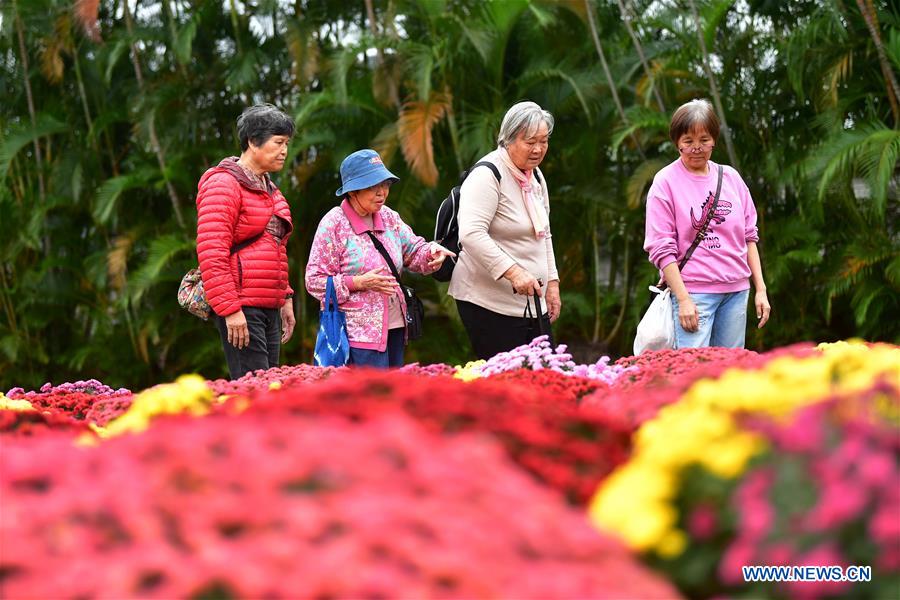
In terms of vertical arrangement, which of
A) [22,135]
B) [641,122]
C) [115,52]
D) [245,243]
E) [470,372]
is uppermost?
[115,52]

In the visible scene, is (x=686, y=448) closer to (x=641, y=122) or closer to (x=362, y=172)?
(x=362, y=172)

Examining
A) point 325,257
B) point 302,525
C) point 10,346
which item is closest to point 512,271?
point 325,257

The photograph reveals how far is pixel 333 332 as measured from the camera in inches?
226

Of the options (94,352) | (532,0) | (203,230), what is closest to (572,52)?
(532,0)

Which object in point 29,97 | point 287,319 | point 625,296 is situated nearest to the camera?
point 287,319

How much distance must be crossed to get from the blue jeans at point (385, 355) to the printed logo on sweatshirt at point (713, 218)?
5.05 feet

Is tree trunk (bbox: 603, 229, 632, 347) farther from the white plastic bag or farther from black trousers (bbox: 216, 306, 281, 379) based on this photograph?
black trousers (bbox: 216, 306, 281, 379)

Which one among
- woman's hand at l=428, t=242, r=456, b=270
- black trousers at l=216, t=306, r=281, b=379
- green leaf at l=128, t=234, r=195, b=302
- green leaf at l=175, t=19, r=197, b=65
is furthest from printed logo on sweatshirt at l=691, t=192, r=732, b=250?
green leaf at l=175, t=19, r=197, b=65

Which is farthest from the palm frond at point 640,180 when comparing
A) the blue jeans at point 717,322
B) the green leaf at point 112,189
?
the green leaf at point 112,189

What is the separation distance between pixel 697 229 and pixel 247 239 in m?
2.18

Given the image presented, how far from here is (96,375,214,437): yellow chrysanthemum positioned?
354 centimetres

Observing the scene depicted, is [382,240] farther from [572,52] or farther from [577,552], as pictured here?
[572,52]

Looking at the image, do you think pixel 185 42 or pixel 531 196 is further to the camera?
pixel 185 42

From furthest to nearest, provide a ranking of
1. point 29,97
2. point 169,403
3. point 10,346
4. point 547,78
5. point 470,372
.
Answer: point 29,97 < point 10,346 < point 547,78 < point 470,372 < point 169,403
